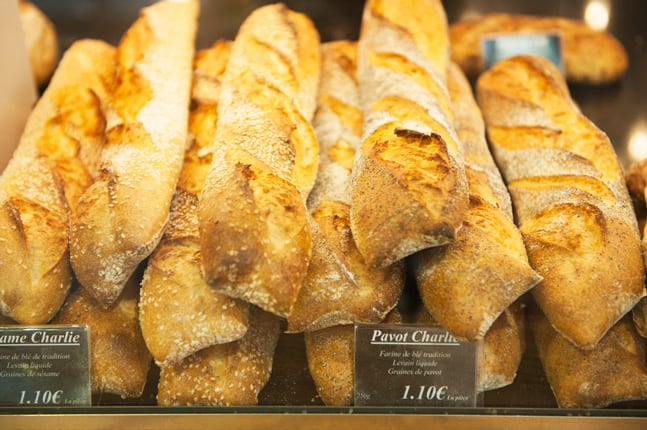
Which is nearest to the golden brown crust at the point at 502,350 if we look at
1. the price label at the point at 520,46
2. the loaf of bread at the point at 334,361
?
the loaf of bread at the point at 334,361

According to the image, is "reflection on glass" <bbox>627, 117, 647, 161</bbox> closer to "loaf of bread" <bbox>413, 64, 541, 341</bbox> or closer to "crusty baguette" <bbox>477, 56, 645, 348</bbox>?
"crusty baguette" <bbox>477, 56, 645, 348</bbox>

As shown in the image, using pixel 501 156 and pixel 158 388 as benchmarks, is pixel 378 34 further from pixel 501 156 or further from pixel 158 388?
pixel 158 388

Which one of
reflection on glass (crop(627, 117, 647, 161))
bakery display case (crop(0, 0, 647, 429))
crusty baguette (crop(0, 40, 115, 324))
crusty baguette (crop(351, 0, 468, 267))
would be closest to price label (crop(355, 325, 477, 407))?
bakery display case (crop(0, 0, 647, 429))

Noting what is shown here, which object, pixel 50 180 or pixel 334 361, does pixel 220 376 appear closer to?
pixel 334 361

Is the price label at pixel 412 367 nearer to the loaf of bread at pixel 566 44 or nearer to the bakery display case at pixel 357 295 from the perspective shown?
the bakery display case at pixel 357 295

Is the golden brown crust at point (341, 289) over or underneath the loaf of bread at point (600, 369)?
over

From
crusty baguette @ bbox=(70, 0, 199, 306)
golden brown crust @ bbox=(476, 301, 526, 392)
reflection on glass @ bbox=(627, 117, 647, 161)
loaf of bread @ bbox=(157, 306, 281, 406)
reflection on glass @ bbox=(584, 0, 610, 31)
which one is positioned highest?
reflection on glass @ bbox=(584, 0, 610, 31)
